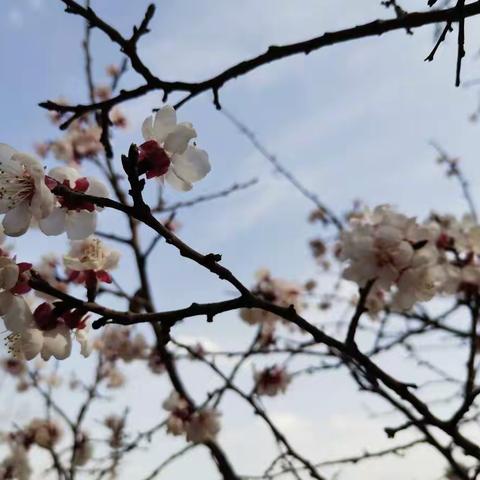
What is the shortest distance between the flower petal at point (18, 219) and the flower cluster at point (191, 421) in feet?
7.57

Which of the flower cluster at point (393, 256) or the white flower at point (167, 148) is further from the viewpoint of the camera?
the flower cluster at point (393, 256)

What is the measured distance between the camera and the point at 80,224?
4.03 feet

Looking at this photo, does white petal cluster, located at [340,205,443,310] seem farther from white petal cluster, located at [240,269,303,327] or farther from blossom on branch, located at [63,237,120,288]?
white petal cluster, located at [240,269,303,327]

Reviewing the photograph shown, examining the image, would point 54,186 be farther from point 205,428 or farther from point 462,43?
point 205,428

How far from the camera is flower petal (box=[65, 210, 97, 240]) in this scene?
1225 mm

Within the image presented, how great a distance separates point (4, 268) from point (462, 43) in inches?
47.7

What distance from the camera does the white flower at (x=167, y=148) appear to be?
1241mm

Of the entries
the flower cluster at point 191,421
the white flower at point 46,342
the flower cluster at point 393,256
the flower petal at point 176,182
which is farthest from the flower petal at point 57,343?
the flower cluster at point 191,421

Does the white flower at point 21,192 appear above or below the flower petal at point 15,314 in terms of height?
above

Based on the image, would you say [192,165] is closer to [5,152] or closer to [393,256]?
[5,152]

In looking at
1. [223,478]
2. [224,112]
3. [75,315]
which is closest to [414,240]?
[75,315]

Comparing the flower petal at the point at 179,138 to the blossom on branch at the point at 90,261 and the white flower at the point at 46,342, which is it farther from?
the white flower at the point at 46,342

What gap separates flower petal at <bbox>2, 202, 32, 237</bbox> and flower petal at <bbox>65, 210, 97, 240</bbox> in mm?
81

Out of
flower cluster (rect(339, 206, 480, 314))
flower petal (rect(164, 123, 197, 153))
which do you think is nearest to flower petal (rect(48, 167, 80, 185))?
flower petal (rect(164, 123, 197, 153))
